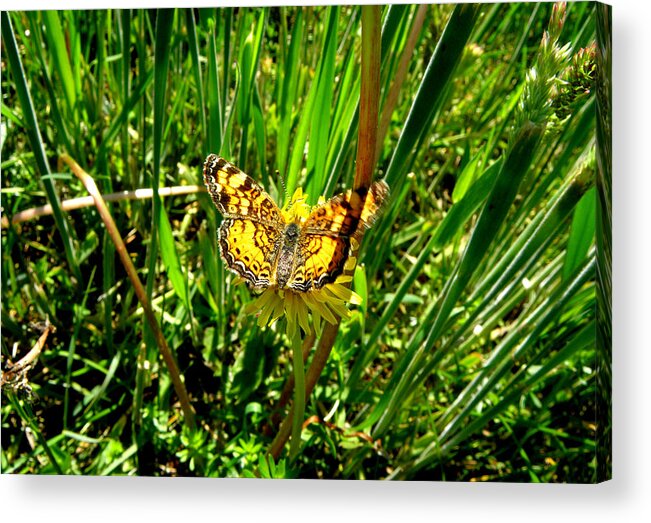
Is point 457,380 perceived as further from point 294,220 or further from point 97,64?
point 97,64

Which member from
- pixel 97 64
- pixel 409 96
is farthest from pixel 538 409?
pixel 97 64

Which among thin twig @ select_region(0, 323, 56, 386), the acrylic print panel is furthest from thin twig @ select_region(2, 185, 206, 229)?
thin twig @ select_region(0, 323, 56, 386)

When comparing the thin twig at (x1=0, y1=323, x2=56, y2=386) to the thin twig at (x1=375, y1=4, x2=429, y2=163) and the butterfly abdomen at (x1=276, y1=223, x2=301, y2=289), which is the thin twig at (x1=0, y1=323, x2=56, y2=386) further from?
the thin twig at (x1=375, y1=4, x2=429, y2=163)

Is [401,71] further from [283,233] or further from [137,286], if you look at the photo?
[137,286]

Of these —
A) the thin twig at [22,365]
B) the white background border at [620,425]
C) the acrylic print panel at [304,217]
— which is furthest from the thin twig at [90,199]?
the white background border at [620,425]

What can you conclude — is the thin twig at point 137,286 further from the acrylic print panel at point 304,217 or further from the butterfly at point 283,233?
the butterfly at point 283,233

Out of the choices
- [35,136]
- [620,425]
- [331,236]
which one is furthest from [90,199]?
[620,425]
